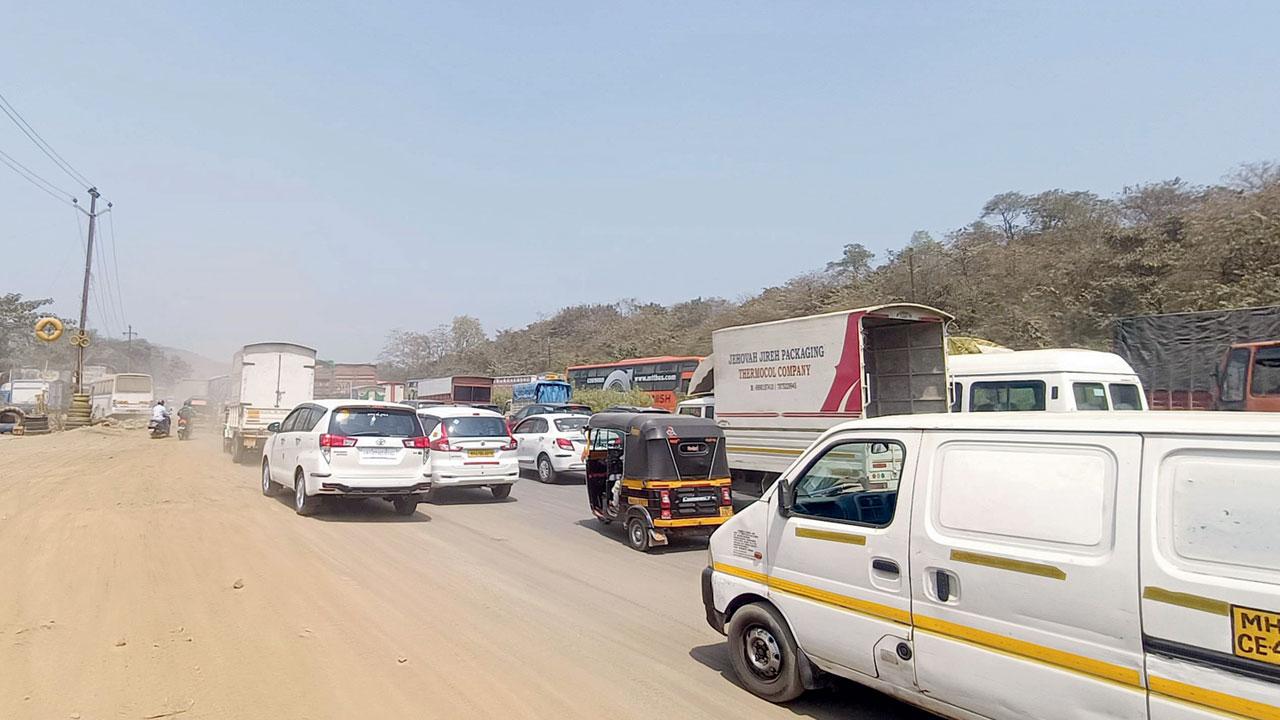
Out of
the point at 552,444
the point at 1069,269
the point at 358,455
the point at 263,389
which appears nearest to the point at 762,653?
the point at 358,455

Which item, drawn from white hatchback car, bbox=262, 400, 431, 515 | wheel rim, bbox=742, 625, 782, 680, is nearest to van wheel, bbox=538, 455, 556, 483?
white hatchback car, bbox=262, 400, 431, 515

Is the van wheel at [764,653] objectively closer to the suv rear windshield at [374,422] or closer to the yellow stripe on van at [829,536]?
the yellow stripe on van at [829,536]

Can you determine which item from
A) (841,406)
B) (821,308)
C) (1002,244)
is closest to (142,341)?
(821,308)

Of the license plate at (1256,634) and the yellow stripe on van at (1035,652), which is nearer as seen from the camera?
the license plate at (1256,634)

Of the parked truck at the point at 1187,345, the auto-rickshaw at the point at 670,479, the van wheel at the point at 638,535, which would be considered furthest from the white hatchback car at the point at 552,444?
the parked truck at the point at 1187,345

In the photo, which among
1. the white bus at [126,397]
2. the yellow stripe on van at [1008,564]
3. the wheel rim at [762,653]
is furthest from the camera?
the white bus at [126,397]

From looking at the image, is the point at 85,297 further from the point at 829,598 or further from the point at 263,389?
the point at 829,598

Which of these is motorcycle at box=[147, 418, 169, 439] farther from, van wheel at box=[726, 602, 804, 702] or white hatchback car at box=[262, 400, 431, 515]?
van wheel at box=[726, 602, 804, 702]

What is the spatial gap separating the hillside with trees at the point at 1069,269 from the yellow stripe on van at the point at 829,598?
2374 cm

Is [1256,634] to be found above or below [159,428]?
below

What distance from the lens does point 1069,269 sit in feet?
92.0

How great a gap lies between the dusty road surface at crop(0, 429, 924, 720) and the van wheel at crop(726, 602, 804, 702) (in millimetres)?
119

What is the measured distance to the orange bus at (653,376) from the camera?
3483 cm

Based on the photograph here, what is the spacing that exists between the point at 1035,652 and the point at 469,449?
11.2 metres
